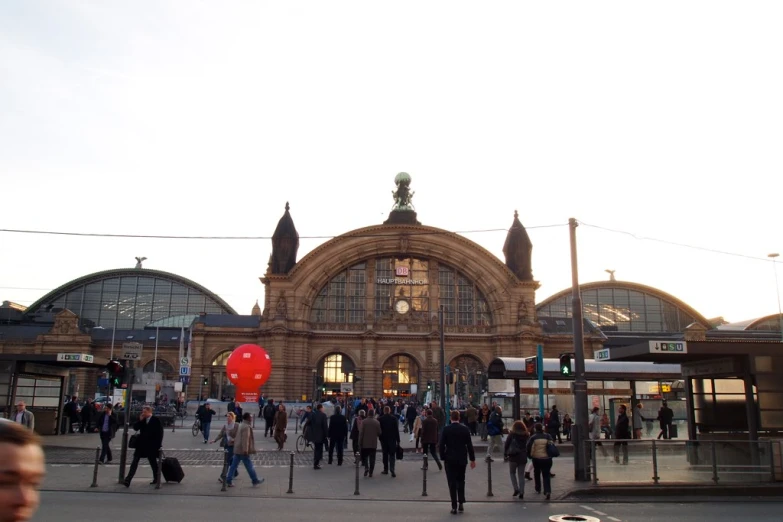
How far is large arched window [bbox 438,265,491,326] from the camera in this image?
210 feet

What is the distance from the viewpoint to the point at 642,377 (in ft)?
97.0

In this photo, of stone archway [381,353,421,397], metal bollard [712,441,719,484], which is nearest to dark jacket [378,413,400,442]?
metal bollard [712,441,719,484]

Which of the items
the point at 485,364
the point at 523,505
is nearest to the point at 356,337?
the point at 485,364

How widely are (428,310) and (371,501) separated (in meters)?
49.7

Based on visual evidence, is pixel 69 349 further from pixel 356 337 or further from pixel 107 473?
pixel 107 473

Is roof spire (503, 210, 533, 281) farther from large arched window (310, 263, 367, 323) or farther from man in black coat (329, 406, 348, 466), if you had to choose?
man in black coat (329, 406, 348, 466)

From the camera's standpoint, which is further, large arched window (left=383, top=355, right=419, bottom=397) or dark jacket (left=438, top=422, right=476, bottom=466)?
large arched window (left=383, top=355, right=419, bottom=397)

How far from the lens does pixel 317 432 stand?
20188 millimetres

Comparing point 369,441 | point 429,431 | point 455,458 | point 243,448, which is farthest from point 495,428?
point 455,458

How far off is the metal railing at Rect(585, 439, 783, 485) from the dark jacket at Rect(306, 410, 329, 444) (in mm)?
8052

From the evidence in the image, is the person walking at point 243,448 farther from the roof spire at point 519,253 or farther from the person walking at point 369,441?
the roof spire at point 519,253

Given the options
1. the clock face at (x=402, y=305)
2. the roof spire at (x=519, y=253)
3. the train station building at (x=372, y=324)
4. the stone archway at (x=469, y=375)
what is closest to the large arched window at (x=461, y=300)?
the train station building at (x=372, y=324)

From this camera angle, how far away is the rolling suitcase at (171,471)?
51.8ft

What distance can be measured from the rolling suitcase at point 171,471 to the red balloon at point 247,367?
21148 mm
